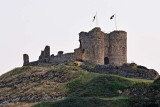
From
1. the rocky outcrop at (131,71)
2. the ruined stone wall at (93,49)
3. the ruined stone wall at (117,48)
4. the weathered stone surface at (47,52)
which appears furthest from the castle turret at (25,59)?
the rocky outcrop at (131,71)

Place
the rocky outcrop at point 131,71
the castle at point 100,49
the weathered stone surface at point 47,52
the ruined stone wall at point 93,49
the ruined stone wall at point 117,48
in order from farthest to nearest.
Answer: the weathered stone surface at point 47,52, the ruined stone wall at point 117,48, the castle at point 100,49, the ruined stone wall at point 93,49, the rocky outcrop at point 131,71

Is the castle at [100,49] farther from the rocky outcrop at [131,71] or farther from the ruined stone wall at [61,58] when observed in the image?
the rocky outcrop at [131,71]

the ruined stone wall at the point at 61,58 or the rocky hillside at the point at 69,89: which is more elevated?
the ruined stone wall at the point at 61,58

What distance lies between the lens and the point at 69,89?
48812 millimetres

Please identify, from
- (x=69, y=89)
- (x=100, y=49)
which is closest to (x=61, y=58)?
(x=100, y=49)

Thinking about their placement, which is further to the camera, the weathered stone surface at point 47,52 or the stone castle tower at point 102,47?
the weathered stone surface at point 47,52

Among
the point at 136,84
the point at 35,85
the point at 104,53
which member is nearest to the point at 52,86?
the point at 35,85

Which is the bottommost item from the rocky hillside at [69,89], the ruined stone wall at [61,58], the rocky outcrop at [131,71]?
the rocky hillside at [69,89]

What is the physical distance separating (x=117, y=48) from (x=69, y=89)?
24.5 m

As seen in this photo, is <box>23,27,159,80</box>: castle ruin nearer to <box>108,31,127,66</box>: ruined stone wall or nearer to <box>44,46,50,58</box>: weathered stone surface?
<box>108,31,127,66</box>: ruined stone wall

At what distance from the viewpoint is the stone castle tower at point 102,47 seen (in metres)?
69.3

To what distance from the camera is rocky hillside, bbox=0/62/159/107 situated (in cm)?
4097

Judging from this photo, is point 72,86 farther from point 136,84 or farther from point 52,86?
point 136,84

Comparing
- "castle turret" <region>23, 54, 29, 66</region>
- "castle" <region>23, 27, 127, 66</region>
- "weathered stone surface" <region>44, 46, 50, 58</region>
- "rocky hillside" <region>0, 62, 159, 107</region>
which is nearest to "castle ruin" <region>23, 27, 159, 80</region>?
"castle" <region>23, 27, 127, 66</region>
